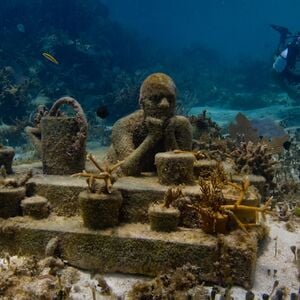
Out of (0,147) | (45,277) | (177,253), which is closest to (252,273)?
(177,253)

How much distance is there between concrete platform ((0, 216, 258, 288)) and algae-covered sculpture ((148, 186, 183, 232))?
0.31ft

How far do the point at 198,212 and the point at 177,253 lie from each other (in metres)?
0.59

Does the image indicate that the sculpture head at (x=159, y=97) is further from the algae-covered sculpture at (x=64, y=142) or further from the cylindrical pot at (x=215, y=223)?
the cylindrical pot at (x=215, y=223)

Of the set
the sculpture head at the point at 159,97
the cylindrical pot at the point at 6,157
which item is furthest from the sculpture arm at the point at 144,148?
the cylindrical pot at the point at 6,157

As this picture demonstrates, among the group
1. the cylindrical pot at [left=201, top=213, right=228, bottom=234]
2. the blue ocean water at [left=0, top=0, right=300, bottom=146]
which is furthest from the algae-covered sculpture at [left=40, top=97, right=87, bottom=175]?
the blue ocean water at [left=0, top=0, right=300, bottom=146]

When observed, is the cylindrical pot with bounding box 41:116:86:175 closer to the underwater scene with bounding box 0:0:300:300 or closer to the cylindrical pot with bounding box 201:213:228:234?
the underwater scene with bounding box 0:0:300:300

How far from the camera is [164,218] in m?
4.86

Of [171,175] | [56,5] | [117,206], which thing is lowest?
[117,206]

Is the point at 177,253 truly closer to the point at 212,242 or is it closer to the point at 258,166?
the point at 212,242

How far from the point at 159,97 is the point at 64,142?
1691 millimetres

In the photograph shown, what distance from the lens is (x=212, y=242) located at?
463 cm

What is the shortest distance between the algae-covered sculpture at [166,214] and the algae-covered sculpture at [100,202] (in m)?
0.49

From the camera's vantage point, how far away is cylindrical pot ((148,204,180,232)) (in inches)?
191

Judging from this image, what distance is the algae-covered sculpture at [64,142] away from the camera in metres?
6.14
